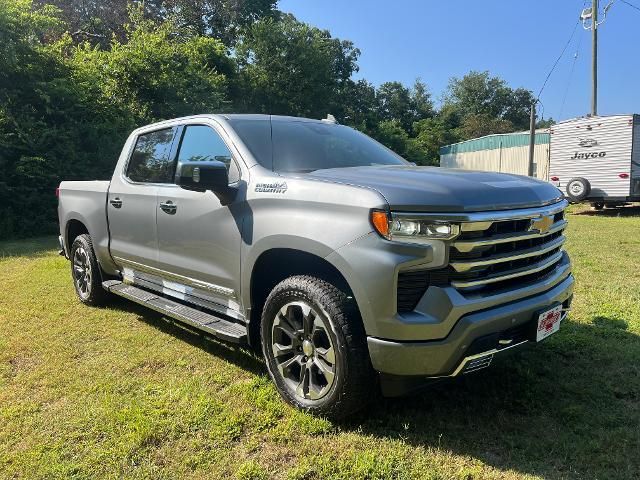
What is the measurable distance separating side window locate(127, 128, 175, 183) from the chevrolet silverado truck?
0.07 m

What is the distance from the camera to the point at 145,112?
49.3 feet

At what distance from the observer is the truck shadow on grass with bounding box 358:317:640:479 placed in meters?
2.63

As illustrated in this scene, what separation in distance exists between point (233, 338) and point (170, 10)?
94.8ft

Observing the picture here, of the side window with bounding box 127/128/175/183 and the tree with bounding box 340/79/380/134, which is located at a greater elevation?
the tree with bounding box 340/79/380/134

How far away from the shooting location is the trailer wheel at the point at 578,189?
1627 cm

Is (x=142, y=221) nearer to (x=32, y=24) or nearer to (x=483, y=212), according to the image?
(x=483, y=212)

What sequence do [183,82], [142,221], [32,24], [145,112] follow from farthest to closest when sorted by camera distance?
[183,82], [145,112], [32,24], [142,221]

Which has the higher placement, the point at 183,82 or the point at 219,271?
the point at 183,82

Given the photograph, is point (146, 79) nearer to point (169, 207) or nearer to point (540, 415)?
point (169, 207)

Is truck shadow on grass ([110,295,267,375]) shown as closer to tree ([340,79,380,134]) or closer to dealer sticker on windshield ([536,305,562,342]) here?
dealer sticker on windshield ([536,305,562,342])

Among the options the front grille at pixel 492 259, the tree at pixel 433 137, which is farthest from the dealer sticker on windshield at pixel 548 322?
the tree at pixel 433 137

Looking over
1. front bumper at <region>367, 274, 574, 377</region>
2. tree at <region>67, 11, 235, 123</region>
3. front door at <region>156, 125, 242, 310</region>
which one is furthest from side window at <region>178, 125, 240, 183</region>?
tree at <region>67, 11, 235, 123</region>

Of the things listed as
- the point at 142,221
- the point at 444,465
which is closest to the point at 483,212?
the point at 444,465

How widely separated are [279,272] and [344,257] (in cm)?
83
